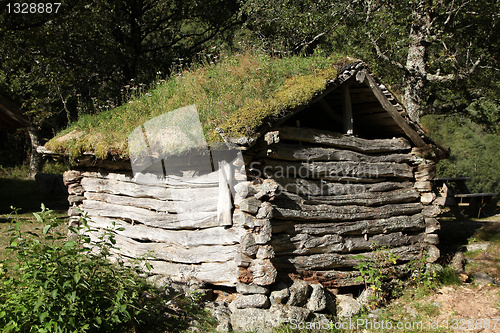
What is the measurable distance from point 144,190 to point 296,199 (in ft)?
8.92

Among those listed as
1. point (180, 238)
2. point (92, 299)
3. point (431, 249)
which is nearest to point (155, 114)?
Answer: point (180, 238)

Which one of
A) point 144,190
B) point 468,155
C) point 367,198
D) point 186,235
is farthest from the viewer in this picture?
point 468,155

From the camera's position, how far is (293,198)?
21.0 feet

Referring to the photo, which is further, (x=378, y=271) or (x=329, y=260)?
(x=378, y=271)

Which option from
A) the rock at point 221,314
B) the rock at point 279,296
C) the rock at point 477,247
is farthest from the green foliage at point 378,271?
the rock at point 477,247

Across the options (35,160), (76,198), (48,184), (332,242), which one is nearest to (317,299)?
(332,242)

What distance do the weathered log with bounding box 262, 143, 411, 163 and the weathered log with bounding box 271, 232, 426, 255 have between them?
122cm

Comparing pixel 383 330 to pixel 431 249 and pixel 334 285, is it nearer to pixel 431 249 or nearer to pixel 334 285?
pixel 334 285

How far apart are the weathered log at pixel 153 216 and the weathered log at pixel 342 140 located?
1.73m

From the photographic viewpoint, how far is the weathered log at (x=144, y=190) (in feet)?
21.3

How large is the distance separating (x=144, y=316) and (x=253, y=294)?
1.50 meters

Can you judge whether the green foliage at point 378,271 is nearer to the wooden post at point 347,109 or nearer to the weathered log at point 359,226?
the weathered log at point 359,226

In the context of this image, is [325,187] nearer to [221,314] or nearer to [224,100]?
[224,100]

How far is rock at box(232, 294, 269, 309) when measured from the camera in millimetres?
5617
